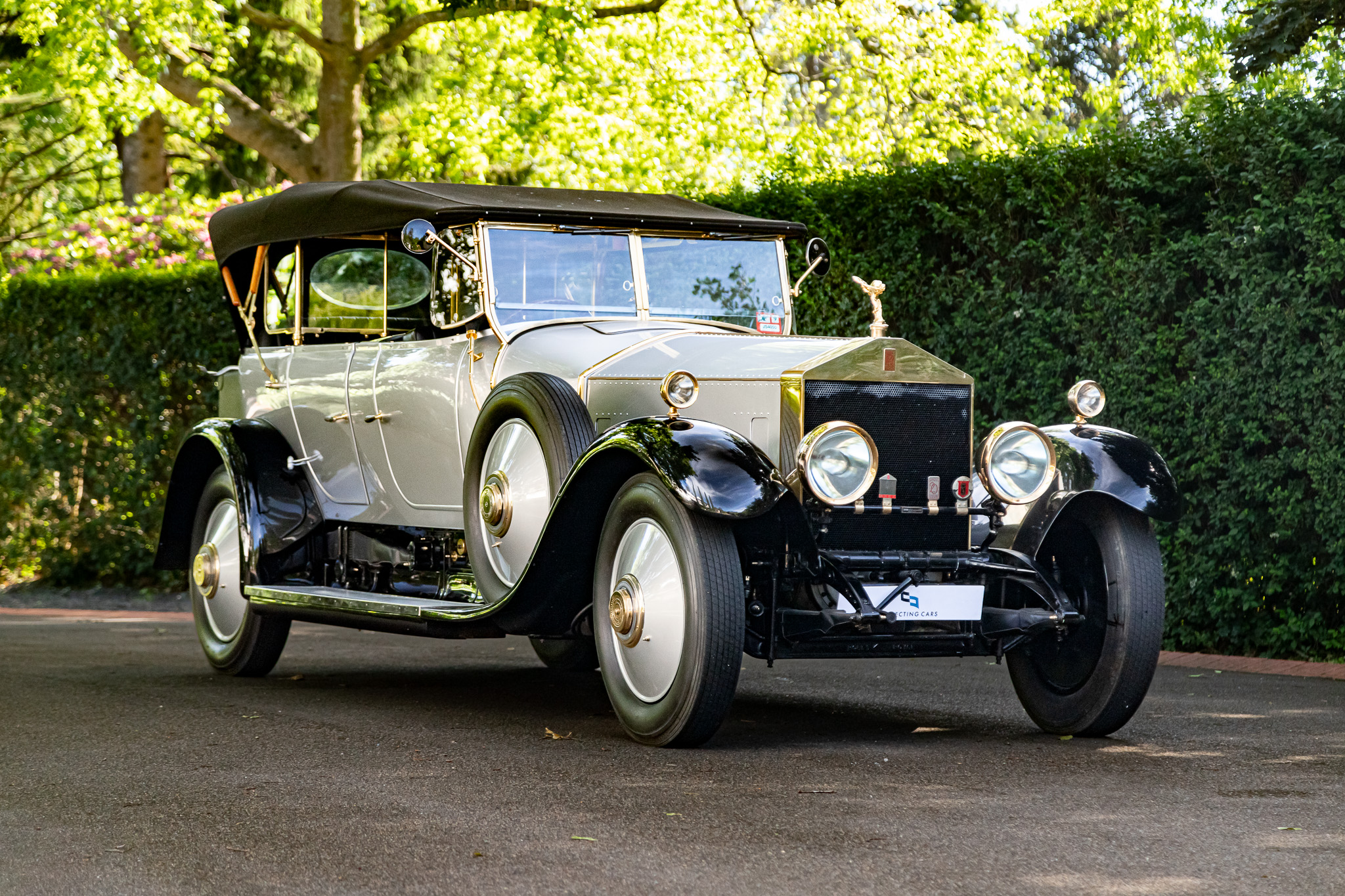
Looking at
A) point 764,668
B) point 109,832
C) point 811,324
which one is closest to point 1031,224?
point 811,324

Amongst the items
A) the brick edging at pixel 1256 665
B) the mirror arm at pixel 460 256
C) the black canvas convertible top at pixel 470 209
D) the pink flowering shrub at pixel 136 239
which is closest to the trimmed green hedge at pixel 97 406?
the pink flowering shrub at pixel 136 239

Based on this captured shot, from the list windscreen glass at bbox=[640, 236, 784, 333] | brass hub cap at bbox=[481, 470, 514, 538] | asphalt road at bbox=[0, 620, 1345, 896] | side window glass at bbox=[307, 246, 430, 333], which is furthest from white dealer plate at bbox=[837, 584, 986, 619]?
side window glass at bbox=[307, 246, 430, 333]

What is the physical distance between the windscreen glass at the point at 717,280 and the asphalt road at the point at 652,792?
172 cm

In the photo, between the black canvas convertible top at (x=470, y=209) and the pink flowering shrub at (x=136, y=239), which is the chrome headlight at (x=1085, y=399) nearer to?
the black canvas convertible top at (x=470, y=209)

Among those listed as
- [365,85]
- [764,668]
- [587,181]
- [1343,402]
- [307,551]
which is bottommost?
[764,668]

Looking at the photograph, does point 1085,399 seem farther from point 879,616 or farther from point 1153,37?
point 1153,37

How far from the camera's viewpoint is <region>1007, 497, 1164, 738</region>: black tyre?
5.64 meters

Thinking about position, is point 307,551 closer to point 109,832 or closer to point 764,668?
point 764,668

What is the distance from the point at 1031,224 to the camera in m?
8.62

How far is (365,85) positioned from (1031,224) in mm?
13069

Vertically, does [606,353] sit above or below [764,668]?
above

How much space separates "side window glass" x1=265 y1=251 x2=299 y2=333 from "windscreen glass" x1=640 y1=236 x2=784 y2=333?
82.3 inches

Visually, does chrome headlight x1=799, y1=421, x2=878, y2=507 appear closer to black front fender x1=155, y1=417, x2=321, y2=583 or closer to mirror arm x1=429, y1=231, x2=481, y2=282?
mirror arm x1=429, y1=231, x2=481, y2=282

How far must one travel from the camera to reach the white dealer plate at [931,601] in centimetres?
539
